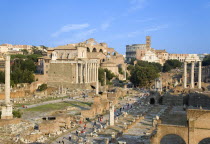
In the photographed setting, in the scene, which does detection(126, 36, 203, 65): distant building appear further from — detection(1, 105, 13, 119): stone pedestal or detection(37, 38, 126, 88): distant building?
detection(1, 105, 13, 119): stone pedestal

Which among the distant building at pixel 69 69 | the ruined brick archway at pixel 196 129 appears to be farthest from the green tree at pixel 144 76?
the ruined brick archway at pixel 196 129

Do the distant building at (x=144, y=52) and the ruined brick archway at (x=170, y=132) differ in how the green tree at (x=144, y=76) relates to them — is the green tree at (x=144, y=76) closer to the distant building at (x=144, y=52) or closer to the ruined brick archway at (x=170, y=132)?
the ruined brick archway at (x=170, y=132)

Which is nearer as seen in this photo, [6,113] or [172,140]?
[172,140]

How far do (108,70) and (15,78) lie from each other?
1068 inches

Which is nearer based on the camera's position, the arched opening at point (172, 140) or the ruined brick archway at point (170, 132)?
the ruined brick archway at point (170, 132)

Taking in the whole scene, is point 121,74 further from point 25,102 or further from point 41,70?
point 25,102

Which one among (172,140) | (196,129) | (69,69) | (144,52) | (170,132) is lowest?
(172,140)

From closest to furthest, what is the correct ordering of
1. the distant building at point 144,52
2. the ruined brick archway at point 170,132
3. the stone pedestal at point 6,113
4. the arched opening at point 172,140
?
the ruined brick archway at point 170,132, the arched opening at point 172,140, the stone pedestal at point 6,113, the distant building at point 144,52

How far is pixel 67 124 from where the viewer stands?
24609 mm

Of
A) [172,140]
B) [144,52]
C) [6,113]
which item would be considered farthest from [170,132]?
[144,52]

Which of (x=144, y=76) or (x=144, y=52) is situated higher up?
(x=144, y=52)

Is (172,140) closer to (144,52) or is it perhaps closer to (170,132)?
(170,132)

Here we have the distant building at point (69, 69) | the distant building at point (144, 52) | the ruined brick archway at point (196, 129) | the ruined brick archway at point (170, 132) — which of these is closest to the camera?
the ruined brick archway at point (196, 129)

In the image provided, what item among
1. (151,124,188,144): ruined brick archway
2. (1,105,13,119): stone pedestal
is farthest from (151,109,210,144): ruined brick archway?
(1,105,13,119): stone pedestal
